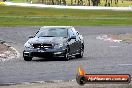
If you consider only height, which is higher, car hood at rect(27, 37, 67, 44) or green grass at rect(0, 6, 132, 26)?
car hood at rect(27, 37, 67, 44)

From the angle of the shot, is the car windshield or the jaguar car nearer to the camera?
the jaguar car

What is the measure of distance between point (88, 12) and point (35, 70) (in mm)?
76207

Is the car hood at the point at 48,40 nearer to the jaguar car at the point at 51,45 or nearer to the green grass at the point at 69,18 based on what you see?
the jaguar car at the point at 51,45

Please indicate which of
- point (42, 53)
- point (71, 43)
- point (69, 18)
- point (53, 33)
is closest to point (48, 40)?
point (42, 53)

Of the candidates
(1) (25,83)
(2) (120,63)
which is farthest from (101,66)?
(1) (25,83)

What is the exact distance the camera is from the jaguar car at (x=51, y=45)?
23.4 meters

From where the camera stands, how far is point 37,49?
23.4 meters

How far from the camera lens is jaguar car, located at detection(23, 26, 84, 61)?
23.4 m

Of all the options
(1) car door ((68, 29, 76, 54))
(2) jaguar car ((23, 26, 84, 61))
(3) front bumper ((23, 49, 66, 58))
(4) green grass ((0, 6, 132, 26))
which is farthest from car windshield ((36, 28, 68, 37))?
(4) green grass ((0, 6, 132, 26))

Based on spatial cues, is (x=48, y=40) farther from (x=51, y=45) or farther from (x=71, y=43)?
(x=71, y=43)

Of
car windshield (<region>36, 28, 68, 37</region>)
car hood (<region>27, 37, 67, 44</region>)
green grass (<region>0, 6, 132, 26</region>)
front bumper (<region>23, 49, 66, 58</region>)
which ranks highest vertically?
car windshield (<region>36, 28, 68, 37</region>)

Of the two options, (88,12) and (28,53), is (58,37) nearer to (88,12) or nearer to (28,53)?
(28,53)

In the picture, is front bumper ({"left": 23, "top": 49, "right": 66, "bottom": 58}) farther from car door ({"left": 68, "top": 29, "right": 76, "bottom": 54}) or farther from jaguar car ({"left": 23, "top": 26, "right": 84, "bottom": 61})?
car door ({"left": 68, "top": 29, "right": 76, "bottom": 54})

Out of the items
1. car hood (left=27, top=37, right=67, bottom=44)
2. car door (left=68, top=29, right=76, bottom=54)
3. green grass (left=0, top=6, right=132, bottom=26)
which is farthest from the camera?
green grass (left=0, top=6, right=132, bottom=26)
